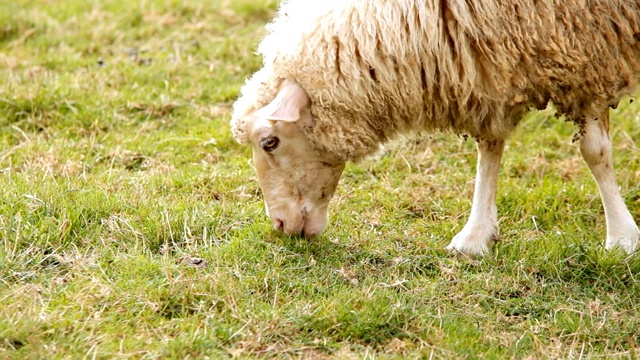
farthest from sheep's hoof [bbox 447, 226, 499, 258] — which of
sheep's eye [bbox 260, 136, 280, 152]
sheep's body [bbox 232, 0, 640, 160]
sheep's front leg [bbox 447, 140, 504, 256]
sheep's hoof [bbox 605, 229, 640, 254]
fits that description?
sheep's eye [bbox 260, 136, 280, 152]

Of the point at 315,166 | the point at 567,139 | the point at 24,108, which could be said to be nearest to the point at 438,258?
the point at 315,166

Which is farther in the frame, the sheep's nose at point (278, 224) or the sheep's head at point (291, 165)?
the sheep's nose at point (278, 224)

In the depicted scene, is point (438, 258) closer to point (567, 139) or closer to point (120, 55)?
point (567, 139)

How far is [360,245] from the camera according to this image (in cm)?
500

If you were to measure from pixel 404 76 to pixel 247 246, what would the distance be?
3.61 feet

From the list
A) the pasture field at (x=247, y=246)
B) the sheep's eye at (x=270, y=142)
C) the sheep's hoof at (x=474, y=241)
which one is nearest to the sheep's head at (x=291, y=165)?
the sheep's eye at (x=270, y=142)

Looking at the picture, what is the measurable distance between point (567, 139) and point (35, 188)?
3.58 m

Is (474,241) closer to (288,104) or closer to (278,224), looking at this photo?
(278,224)

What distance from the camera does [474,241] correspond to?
16.8 ft

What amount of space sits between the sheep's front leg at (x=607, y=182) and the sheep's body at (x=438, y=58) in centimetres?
40

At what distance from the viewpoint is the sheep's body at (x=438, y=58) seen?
14.9ft

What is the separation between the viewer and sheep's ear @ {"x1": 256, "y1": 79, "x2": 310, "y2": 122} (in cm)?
456

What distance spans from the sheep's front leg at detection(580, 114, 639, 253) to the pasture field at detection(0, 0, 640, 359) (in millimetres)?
128

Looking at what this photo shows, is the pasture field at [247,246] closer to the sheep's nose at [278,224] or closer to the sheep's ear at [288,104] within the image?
the sheep's nose at [278,224]
